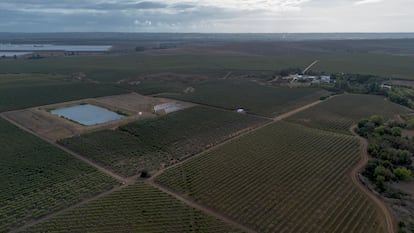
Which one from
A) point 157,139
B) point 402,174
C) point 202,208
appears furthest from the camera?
point 157,139

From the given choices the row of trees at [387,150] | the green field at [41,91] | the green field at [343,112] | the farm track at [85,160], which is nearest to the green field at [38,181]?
the farm track at [85,160]

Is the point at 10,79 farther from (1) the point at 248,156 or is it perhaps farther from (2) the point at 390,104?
(2) the point at 390,104

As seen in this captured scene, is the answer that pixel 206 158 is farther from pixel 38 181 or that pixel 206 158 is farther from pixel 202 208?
pixel 38 181

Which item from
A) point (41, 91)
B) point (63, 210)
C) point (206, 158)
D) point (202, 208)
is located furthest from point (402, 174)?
point (41, 91)

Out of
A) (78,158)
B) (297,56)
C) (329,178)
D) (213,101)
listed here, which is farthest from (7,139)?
(297,56)

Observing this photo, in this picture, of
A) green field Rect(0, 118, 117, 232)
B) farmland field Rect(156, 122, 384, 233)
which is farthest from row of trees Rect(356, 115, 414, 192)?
green field Rect(0, 118, 117, 232)

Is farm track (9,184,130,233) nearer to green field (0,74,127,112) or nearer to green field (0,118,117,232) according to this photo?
green field (0,118,117,232)
